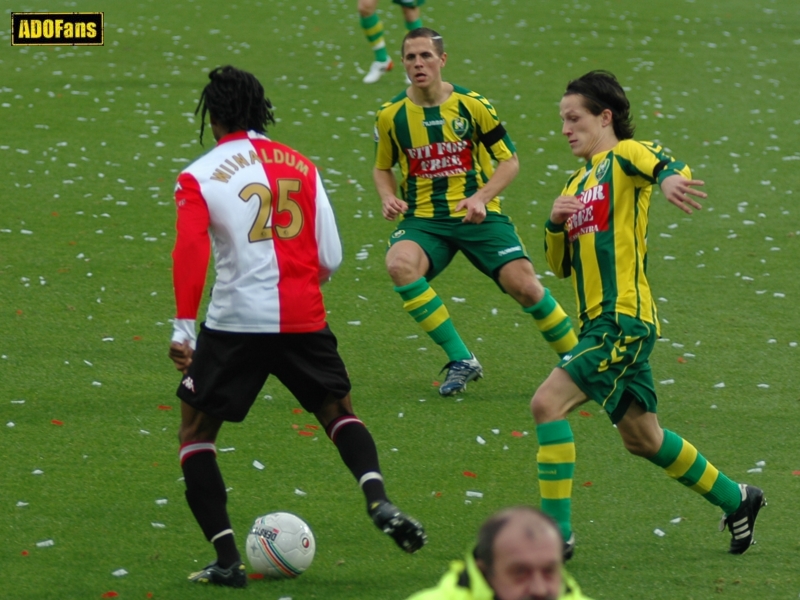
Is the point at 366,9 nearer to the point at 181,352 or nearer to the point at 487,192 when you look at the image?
the point at 487,192

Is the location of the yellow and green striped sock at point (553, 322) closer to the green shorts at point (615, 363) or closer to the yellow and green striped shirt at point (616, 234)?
the yellow and green striped shirt at point (616, 234)

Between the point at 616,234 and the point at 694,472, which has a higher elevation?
the point at 616,234

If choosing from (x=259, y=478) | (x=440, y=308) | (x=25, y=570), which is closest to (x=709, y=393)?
(x=440, y=308)

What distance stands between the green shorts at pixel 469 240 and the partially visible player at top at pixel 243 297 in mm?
2471

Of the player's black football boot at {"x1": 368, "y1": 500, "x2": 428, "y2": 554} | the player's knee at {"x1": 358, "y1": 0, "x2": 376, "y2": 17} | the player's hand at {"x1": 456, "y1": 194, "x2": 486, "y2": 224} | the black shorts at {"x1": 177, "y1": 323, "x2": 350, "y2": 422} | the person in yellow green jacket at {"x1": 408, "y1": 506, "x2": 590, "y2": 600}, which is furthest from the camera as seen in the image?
the player's knee at {"x1": 358, "y1": 0, "x2": 376, "y2": 17}

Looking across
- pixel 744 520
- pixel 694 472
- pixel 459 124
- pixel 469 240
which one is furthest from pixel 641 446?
pixel 459 124

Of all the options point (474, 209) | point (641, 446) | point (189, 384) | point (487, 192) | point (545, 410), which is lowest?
point (641, 446)

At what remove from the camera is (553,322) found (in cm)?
720

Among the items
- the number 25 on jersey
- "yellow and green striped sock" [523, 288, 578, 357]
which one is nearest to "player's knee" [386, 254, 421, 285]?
"yellow and green striped sock" [523, 288, 578, 357]

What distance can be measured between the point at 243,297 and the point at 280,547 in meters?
1.03

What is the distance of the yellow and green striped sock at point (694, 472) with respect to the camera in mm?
5121

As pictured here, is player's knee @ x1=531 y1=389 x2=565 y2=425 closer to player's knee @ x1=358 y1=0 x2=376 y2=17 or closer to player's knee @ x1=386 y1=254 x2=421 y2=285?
player's knee @ x1=386 y1=254 x2=421 y2=285

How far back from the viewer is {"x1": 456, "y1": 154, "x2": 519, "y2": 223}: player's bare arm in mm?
7117

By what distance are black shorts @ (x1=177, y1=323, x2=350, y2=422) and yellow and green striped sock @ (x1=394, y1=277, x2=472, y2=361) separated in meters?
2.43
